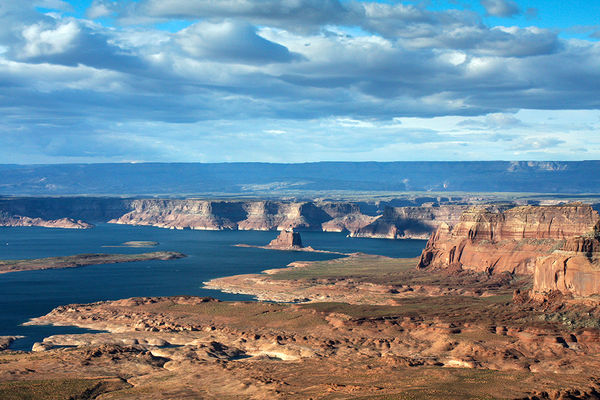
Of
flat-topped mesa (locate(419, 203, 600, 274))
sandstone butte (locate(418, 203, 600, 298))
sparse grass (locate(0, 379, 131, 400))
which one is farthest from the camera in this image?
flat-topped mesa (locate(419, 203, 600, 274))

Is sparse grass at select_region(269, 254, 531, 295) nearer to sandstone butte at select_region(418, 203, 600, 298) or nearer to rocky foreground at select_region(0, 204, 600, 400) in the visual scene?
rocky foreground at select_region(0, 204, 600, 400)

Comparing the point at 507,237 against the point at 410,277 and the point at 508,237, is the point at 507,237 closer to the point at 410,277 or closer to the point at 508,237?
the point at 508,237

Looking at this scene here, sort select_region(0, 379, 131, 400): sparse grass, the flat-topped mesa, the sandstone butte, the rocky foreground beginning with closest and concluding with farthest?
select_region(0, 379, 131, 400): sparse grass < the rocky foreground < the sandstone butte < the flat-topped mesa

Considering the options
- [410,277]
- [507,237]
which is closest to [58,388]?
[410,277]

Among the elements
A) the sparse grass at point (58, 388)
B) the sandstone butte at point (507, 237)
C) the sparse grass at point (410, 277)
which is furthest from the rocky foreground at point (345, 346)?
the sandstone butte at point (507, 237)

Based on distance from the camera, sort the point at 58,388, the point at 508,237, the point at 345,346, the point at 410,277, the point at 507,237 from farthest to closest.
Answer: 1. the point at 410,277
2. the point at 507,237
3. the point at 508,237
4. the point at 345,346
5. the point at 58,388

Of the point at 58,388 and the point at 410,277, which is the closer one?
the point at 58,388

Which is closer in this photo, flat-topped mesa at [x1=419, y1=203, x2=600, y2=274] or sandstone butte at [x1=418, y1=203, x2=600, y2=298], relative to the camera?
sandstone butte at [x1=418, y1=203, x2=600, y2=298]

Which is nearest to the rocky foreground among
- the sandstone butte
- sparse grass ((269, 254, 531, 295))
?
sparse grass ((269, 254, 531, 295))

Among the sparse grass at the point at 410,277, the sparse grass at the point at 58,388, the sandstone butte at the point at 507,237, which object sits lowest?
the sparse grass at the point at 58,388

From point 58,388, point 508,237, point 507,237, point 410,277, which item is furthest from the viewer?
point 410,277

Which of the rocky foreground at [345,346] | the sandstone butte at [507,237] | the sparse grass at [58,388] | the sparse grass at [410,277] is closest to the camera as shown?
the sparse grass at [58,388]

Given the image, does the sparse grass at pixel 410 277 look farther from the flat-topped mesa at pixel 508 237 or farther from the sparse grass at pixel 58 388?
the sparse grass at pixel 58 388
